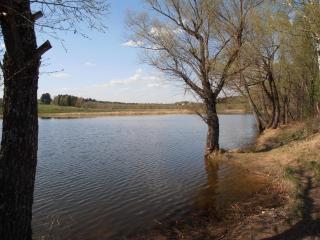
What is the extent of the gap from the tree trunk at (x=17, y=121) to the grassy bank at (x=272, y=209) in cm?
422

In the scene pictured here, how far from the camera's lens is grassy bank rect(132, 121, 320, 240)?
8.09 metres

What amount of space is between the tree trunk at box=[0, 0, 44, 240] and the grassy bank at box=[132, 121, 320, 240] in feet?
13.8

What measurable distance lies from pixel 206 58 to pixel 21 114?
605 inches

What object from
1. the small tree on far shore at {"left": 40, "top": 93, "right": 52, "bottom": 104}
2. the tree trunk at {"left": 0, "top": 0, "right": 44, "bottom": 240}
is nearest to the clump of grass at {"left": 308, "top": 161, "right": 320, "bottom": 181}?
the tree trunk at {"left": 0, "top": 0, "right": 44, "bottom": 240}

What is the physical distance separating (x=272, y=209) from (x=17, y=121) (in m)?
6.71

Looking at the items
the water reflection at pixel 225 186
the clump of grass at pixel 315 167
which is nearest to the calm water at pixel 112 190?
the water reflection at pixel 225 186

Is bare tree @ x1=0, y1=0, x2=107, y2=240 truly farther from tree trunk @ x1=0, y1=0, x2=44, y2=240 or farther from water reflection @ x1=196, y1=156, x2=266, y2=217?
water reflection @ x1=196, y1=156, x2=266, y2=217

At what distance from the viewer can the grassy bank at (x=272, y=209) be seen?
8086mm

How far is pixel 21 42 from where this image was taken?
5.59 meters

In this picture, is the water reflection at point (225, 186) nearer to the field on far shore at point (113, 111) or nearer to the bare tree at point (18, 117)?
the bare tree at point (18, 117)

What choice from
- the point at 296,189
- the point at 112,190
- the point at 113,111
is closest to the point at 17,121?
the point at 296,189

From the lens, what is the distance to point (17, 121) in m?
5.59

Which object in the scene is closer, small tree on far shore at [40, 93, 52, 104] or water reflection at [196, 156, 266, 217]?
water reflection at [196, 156, 266, 217]

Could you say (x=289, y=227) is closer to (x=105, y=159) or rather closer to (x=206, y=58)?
(x=206, y=58)
